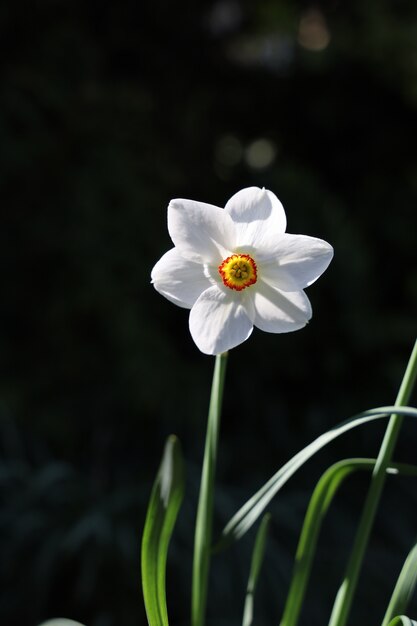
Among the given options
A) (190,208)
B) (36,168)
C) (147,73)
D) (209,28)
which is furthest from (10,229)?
(190,208)

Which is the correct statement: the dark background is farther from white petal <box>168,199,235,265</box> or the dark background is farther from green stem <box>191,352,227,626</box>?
white petal <box>168,199,235,265</box>

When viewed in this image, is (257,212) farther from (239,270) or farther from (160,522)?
(160,522)

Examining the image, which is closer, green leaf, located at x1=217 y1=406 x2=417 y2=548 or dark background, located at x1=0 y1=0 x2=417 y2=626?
green leaf, located at x1=217 y1=406 x2=417 y2=548

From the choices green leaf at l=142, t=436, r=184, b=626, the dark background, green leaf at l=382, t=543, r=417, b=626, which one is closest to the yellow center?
green leaf at l=142, t=436, r=184, b=626

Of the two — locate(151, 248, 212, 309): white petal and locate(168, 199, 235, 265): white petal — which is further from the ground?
locate(168, 199, 235, 265): white petal

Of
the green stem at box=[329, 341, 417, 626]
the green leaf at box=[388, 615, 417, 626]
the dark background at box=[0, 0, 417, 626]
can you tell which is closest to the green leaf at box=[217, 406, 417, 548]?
the green stem at box=[329, 341, 417, 626]

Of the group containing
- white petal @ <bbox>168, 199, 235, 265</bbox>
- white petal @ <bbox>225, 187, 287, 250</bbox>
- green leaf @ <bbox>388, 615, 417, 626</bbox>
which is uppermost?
white petal @ <bbox>225, 187, 287, 250</bbox>

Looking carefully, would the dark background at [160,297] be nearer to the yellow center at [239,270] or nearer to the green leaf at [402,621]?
the green leaf at [402,621]

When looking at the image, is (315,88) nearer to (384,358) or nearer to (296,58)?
(296,58)
